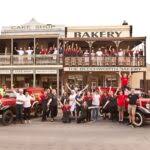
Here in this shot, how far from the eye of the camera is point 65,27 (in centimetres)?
3909

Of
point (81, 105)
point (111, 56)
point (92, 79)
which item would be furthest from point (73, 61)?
point (81, 105)

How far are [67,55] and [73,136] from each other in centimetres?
1990

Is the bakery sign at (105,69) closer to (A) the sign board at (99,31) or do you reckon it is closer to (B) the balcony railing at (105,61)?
(B) the balcony railing at (105,61)

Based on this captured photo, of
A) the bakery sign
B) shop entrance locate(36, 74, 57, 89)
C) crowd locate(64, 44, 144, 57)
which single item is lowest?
shop entrance locate(36, 74, 57, 89)

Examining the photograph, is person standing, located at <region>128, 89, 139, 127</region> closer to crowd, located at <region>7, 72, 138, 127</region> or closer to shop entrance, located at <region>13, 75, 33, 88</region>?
crowd, located at <region>7, 72, 138, 127</region>

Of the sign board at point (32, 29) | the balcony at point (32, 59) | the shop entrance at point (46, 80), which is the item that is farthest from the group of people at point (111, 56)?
the sign board at point (32, 29)

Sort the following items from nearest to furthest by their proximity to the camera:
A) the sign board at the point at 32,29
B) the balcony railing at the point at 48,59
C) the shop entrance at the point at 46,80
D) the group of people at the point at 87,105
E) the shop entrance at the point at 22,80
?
the group of people at the point at 87,105 → the balcony railing at the point at 48,59 → the shop entrance at the point at 46,80 → the shop entrance at the point at 22,80 → the sign board at the point at 32,29

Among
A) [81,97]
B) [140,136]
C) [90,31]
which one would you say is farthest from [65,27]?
[140,136]

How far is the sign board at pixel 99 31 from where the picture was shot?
38.2 m

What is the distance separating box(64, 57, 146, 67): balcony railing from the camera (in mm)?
35344

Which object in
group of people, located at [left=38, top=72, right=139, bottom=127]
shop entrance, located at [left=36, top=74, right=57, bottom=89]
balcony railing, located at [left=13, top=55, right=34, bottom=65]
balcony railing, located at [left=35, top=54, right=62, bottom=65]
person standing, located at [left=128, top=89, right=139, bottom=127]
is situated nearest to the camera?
person standing, located at [left=128, top=89, right=139, bottom=127]

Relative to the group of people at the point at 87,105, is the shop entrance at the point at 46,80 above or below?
above

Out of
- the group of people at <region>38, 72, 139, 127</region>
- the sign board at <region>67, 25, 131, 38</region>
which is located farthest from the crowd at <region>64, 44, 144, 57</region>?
the group of people at <region>38, 72, 139, 127</region>

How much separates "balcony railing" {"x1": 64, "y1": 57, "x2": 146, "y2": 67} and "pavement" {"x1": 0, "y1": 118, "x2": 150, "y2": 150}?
47.4 feet
